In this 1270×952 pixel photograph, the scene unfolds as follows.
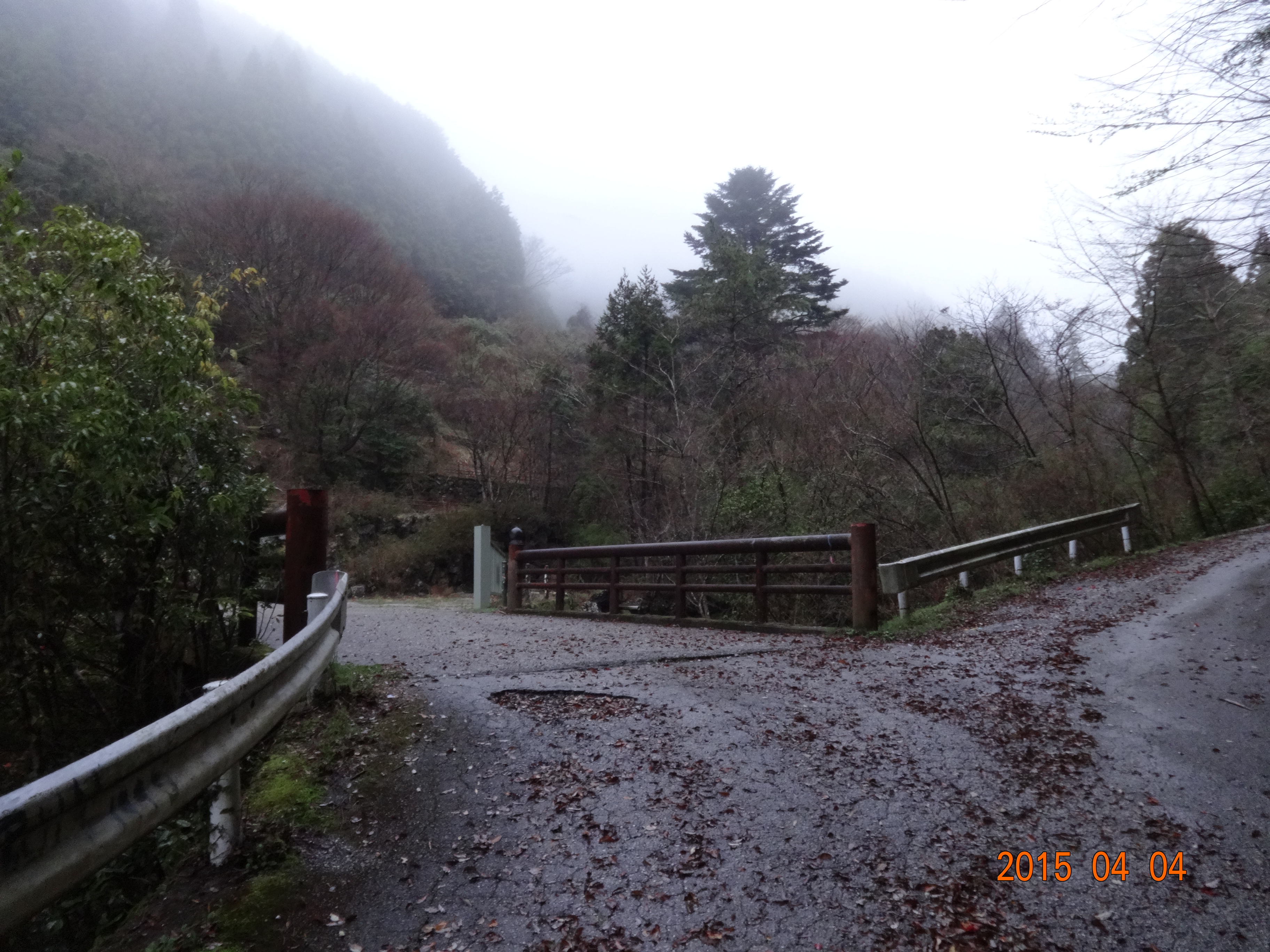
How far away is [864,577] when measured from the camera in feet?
27.2

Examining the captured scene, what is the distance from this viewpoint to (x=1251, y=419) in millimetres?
18312

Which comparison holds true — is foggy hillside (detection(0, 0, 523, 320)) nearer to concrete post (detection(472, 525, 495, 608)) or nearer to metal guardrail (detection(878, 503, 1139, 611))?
concrete post (detection(472, 525, 495, 608))

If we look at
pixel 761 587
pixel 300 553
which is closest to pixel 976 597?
pixel 761 587

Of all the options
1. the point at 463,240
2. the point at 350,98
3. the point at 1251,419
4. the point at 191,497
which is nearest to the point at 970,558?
the point at 191,497

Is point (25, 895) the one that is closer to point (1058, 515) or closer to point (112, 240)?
point (112, 240)

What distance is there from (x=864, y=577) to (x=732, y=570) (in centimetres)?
204

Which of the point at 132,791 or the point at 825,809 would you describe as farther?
the point at 825,809

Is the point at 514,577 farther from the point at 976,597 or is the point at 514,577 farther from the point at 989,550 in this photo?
the point at 989,550

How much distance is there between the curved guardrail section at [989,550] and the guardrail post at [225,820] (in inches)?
273

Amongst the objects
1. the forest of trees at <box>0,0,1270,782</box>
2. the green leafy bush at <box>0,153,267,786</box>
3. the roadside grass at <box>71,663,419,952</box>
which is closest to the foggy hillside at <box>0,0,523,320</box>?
the forest of trees at <box>0,0,1270,782</box>

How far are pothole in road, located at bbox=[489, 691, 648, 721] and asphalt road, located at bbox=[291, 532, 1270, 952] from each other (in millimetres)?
20

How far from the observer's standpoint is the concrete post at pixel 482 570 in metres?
15.0

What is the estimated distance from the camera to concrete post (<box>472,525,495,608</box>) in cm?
1504
